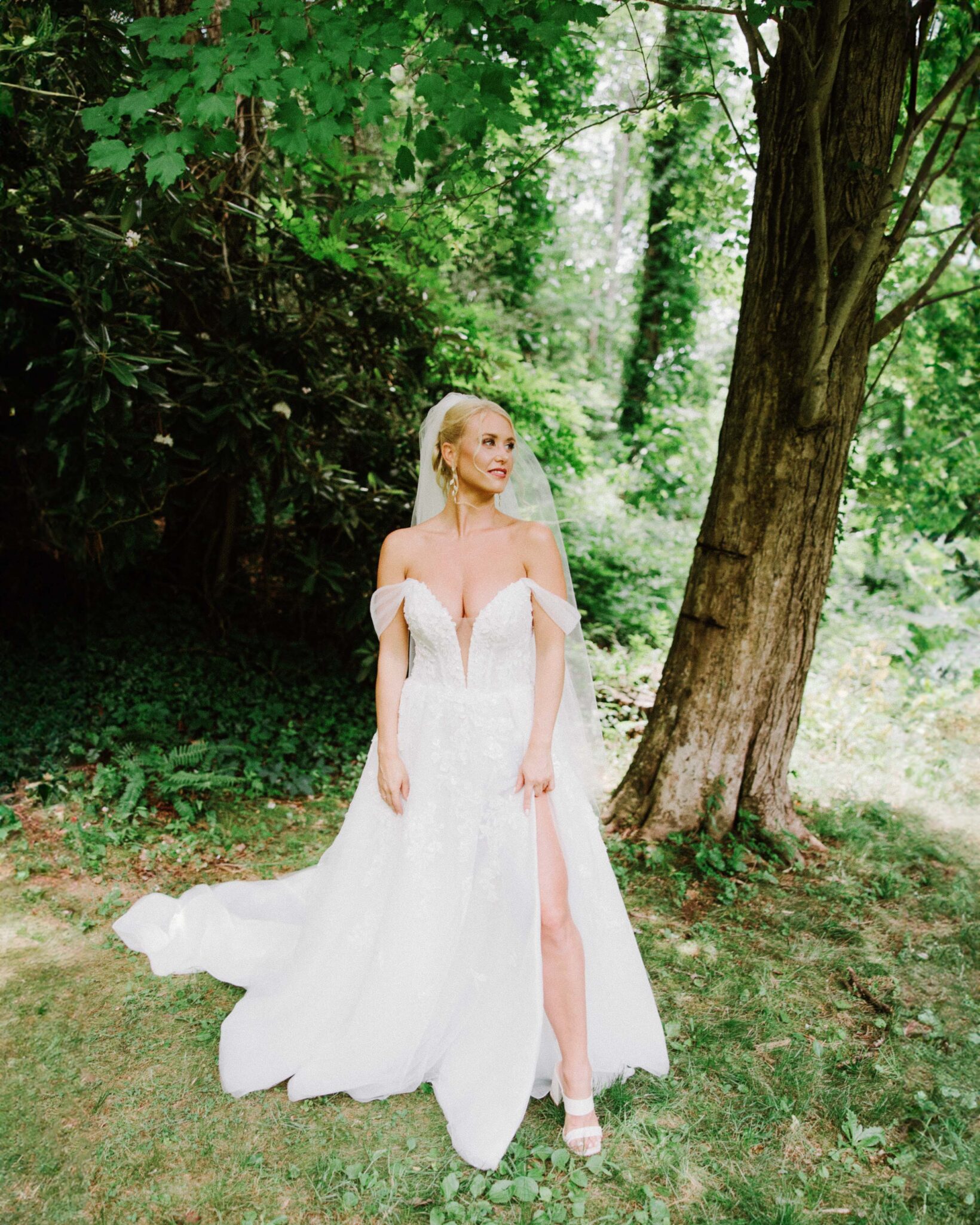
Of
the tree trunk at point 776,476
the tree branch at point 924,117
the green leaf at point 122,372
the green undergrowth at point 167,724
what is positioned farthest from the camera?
the green undergrowth at point 167,724

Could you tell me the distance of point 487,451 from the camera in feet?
9.29

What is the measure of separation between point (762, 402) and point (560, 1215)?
3.57m

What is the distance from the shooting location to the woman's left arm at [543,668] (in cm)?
276

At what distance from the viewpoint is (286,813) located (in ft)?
17.2

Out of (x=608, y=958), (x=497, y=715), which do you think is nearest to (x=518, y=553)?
(x=497, y=715)

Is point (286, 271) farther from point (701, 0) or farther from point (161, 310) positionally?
point (701, 0)

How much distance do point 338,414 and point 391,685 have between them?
329 centimetres

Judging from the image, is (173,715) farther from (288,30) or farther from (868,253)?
(868,253)

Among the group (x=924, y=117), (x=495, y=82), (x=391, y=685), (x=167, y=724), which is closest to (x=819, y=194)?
(x=924, y=117)

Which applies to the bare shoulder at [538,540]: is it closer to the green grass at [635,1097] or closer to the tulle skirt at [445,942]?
the tulle skirt at [445,942]

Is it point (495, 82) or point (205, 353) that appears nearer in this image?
point (495, 82)

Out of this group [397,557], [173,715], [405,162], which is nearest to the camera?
[397,557]

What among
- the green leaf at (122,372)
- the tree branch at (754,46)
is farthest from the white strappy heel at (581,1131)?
the tree branch at (754,46)

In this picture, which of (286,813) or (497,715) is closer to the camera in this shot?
(497,715)
